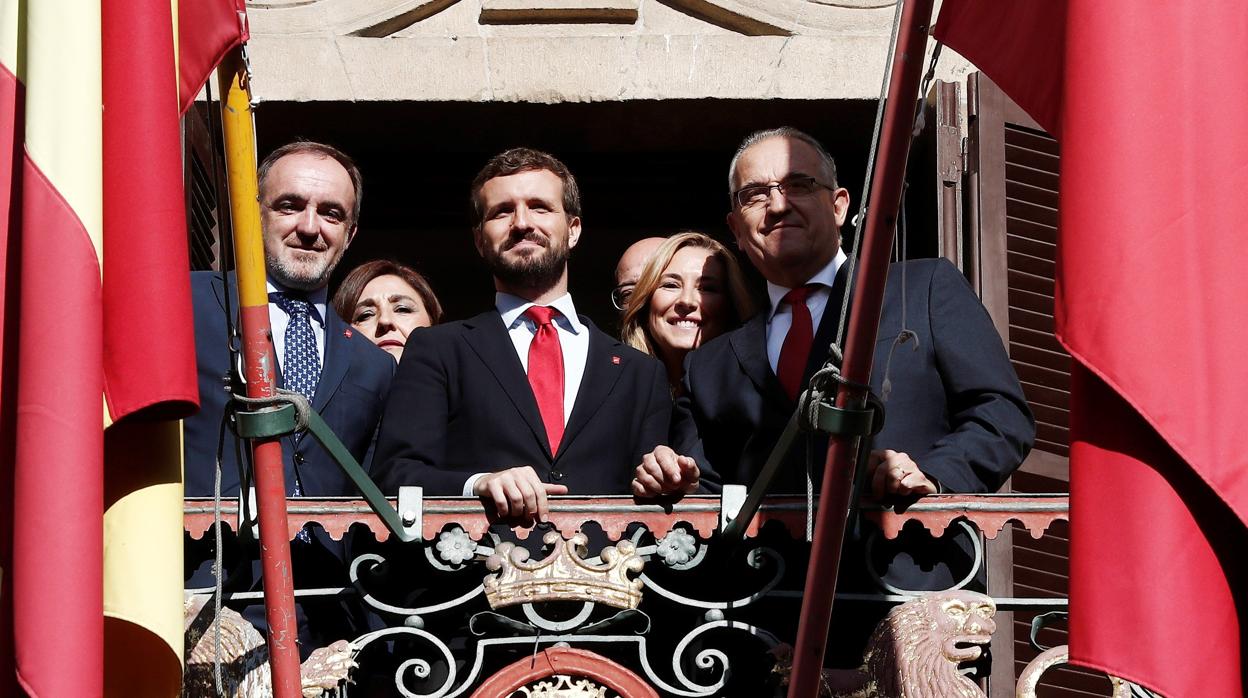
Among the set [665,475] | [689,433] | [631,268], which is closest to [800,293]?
[689,433]

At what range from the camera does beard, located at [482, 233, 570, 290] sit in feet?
25.5

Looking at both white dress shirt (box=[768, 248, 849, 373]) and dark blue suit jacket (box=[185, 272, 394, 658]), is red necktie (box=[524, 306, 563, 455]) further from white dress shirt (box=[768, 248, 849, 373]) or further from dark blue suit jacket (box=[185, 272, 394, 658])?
white dress shirt (box=[768, 248, 849, 373])

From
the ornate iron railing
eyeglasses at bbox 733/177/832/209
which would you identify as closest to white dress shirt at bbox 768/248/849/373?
eyeglasses at bbox 733/177/832/209

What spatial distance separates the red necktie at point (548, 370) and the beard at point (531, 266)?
8 cm

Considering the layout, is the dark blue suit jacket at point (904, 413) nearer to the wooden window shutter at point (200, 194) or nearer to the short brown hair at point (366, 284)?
the short brown hair at point (366, 284)

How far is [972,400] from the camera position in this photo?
705 cm

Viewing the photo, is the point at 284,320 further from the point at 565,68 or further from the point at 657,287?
the point at 565,68

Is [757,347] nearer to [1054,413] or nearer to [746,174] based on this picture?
[746,174]

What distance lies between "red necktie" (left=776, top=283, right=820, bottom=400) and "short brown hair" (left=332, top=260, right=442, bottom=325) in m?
1.77

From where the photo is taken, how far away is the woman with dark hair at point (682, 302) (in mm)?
8367

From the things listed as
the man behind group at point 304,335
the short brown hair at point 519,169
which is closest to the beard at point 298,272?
the man behind group at point 304,335

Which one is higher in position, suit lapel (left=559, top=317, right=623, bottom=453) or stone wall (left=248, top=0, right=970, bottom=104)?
stone wall (left=248, top=0, right=970, bottom=104)

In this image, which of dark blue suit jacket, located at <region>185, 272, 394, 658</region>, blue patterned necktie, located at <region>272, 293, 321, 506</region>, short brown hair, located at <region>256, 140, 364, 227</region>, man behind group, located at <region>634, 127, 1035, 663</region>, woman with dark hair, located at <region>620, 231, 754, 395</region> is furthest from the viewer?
woman with dark hair, located at <region>620, 231, 754, 395</region>

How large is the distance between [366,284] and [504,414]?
177 centimetres
